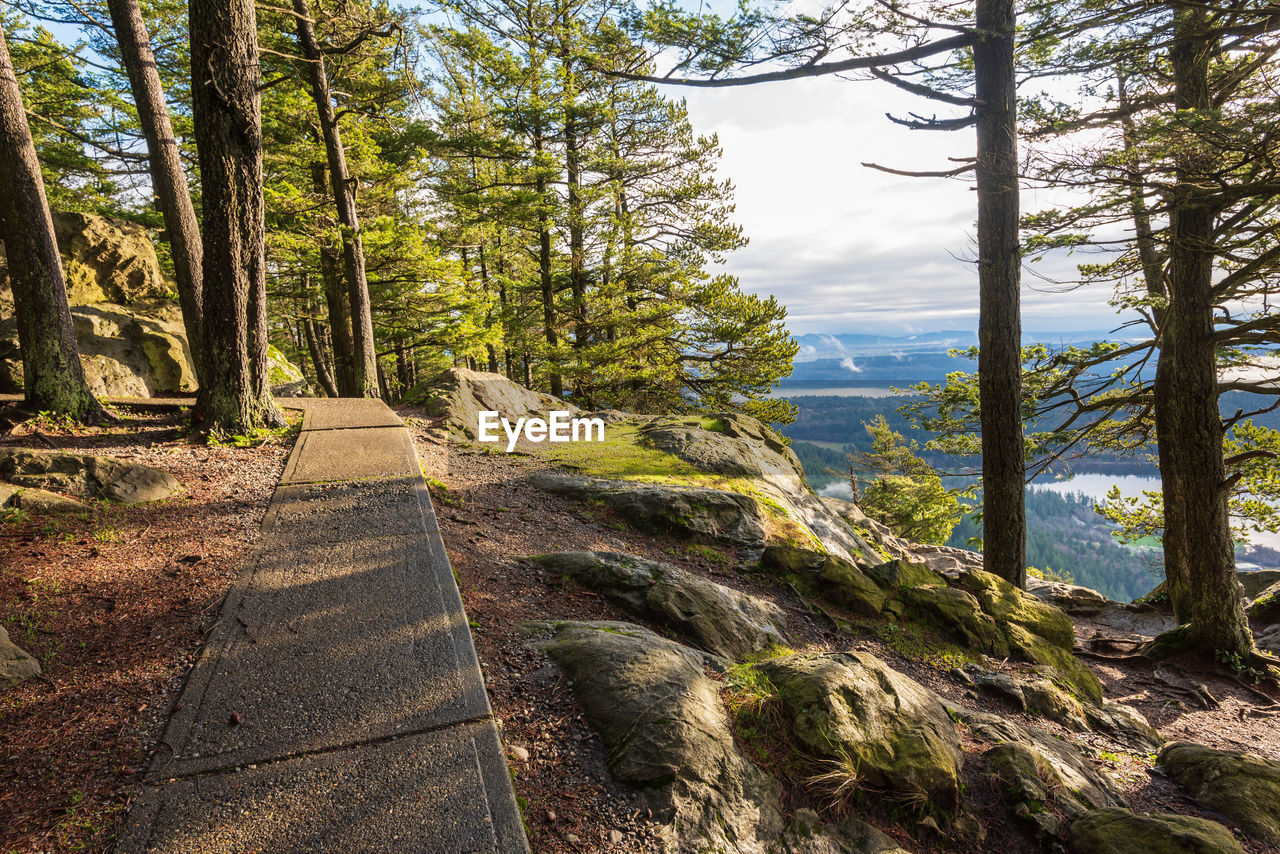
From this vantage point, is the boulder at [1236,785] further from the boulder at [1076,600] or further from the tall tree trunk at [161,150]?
the tall tree trunk at [161,150]

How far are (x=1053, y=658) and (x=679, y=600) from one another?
4.35 metres

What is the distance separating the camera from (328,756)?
2.14m

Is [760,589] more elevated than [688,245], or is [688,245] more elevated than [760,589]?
[688,245]

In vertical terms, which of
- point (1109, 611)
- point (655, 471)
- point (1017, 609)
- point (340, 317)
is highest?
point (340, 317)

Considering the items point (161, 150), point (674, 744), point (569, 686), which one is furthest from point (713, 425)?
point (161, 150)

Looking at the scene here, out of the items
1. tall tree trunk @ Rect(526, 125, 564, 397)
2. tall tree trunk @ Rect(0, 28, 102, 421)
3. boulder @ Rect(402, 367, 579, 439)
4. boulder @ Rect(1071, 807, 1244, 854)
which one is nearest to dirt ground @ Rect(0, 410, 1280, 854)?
boulder @ Rect(1071, 807, 1244, 854)

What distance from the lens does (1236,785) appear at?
3816 mm

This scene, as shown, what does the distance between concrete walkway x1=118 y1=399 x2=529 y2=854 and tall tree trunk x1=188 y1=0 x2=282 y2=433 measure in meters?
3.15

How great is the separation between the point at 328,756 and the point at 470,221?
14973mm

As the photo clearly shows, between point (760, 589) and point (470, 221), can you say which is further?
point (470, 221)

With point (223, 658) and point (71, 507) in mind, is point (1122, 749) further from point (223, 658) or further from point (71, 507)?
point (71, 507)

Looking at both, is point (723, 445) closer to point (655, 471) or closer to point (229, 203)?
point (655, 471)

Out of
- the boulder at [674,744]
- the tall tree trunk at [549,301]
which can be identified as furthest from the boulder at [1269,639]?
the tall tree trunk at [549,301]

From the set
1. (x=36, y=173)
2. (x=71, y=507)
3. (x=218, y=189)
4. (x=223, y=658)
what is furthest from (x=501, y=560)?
(x=36, y=173)
